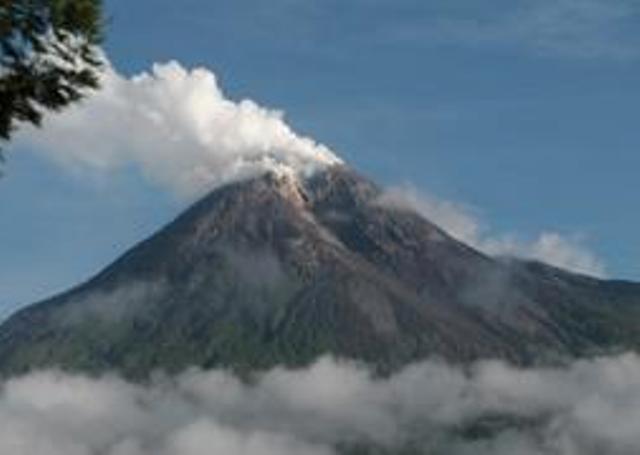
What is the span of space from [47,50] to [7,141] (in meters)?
2.14

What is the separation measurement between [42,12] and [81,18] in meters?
0.80

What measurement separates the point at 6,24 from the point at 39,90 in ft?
5.14

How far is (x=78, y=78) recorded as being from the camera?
128ft

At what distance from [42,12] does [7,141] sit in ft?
9.34

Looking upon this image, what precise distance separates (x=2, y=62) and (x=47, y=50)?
0.94 metres

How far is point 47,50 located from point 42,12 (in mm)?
786

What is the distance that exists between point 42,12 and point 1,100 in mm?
2026

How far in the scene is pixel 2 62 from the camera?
38.5 metres

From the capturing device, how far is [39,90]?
3878 centimetres

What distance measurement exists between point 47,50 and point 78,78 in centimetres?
85

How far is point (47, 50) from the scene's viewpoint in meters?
38.7

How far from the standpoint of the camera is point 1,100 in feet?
128

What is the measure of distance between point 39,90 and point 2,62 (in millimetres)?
938
